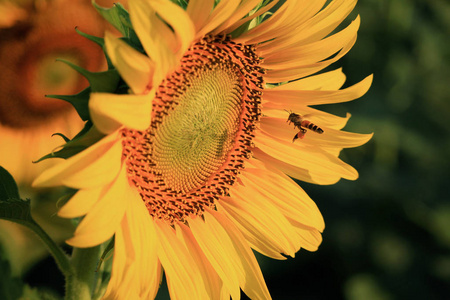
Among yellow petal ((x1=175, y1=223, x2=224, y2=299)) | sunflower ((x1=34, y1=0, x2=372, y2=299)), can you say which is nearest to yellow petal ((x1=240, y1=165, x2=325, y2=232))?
sunflower ((x1=34, y1=0, x2=372, y2=299))

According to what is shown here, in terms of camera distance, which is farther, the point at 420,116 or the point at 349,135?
the point at 420,116

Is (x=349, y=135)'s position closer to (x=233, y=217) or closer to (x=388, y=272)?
(x=233, y=217)

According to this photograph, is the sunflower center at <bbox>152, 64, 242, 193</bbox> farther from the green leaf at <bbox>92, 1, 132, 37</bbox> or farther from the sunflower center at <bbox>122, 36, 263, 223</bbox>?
the green leaf at <bbox>92, 1, 132, 37</bbox>

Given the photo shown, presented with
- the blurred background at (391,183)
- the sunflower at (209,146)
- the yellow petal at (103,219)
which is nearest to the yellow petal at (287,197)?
the sunflower at (209,146)

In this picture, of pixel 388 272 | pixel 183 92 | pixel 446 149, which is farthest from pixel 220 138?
pixel 446 149

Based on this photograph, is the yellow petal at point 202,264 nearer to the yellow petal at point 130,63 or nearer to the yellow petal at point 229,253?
the yellow petal at point 229,253
